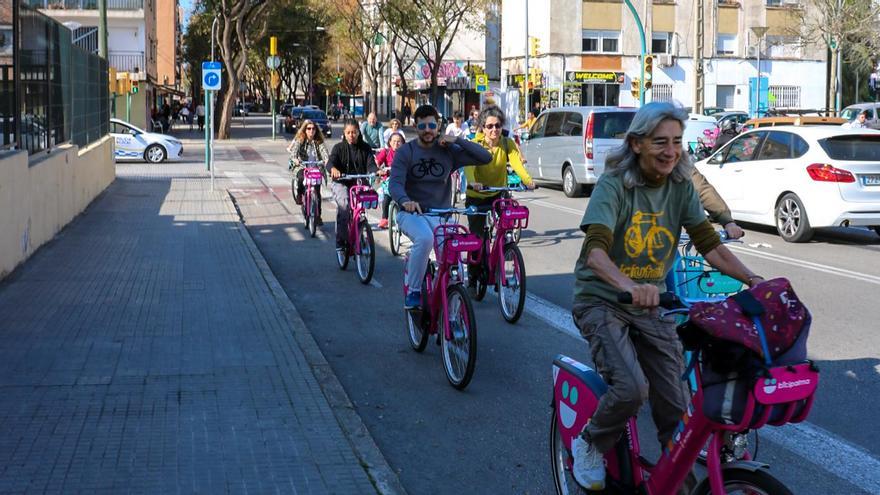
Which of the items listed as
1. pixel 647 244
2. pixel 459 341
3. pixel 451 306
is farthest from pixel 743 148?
pixel 647 244

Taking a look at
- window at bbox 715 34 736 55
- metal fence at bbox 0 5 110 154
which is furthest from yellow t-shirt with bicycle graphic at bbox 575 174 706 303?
window at bbox 715 34 736 55

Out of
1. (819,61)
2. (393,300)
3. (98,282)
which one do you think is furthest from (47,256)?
(819,61)

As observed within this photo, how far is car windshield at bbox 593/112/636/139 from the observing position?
2159 cm

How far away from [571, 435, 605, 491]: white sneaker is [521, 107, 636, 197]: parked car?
16.7 m

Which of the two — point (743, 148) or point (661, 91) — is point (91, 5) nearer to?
point (661, 91)

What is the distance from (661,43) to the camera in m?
56.3

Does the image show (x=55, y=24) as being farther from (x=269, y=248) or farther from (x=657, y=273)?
(x=657, y=273)

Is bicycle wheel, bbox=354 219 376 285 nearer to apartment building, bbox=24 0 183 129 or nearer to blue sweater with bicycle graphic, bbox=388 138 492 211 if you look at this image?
blue sweater with bicycle graphic, bbox=388 138 492 211

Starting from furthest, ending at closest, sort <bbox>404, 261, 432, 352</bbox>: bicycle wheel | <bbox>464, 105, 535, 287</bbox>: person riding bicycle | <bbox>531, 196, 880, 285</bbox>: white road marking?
1. <bbox>531, 196, 880, 285</bbox>: white road marking
2. <bbox>464, 105, 535, 287</bbox>: person riding bicycle
3. <bbox>404, 261, 432, 352</bbox>: bicycle wheel

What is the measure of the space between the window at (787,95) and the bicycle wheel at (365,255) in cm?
4974

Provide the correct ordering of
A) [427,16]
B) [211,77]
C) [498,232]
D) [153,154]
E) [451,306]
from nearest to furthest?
[451,306] < [498,232] < [211,77] < [153,154] < [427,16]

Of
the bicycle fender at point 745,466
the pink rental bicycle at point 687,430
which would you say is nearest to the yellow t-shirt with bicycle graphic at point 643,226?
the pink rental bicycle at point 687,430

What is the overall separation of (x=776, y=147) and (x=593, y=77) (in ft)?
133

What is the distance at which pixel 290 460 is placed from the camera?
529cm
